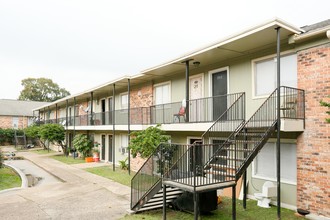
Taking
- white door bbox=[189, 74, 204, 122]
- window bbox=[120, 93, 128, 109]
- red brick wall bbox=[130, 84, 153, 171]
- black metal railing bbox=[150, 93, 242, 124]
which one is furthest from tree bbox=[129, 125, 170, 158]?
window bbox=[120, 93, 128, 109]

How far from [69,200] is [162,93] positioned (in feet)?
23.9

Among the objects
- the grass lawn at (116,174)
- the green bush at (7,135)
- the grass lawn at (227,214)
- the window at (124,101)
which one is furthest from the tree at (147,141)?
the green bush at (7,135)

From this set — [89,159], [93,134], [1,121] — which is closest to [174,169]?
[89,159]

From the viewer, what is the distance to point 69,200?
31.2 ft

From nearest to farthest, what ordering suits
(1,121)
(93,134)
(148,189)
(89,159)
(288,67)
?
(148,189)
(288,67)
(89,159)
(93,134)
(1,121)

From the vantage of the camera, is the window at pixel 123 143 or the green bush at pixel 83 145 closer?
the window at pixel 123 143

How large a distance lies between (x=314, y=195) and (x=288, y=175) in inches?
42.4

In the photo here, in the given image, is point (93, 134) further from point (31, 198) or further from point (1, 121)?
point (1, 121)

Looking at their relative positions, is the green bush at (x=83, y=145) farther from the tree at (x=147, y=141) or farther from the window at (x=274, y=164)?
the window at (x=274, y=164)

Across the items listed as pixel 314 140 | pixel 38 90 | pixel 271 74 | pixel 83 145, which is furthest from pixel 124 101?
pixel 38 90

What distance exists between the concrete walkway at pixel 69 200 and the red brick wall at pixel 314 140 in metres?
5.44

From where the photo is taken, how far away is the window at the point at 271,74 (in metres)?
8.42

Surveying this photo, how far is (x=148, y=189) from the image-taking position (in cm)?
792

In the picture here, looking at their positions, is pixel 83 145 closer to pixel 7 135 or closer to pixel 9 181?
pixel 9 181
